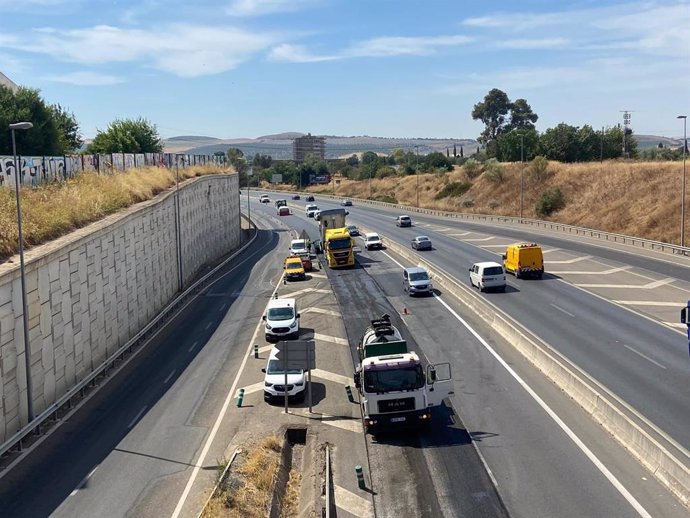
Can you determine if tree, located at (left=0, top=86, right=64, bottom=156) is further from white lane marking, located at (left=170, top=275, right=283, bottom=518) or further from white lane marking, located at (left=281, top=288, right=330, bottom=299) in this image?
white lane marking, located at (left=170, top=275, right=283, bottom=518)

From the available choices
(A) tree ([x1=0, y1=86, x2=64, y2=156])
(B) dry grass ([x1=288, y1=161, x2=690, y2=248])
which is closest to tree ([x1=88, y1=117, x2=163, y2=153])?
(A) tree ([x1=0, y1=86, x2=64, y2=156])

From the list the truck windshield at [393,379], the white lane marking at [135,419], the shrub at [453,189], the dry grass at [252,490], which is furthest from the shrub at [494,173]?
the dry grass at [252,490]

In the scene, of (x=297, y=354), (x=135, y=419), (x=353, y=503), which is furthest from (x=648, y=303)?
(x=135, y=419)

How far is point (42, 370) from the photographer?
75.8ft

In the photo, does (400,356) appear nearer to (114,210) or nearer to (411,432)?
(411,432)

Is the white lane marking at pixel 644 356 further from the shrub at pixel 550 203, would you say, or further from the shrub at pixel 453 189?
the shrub at pixel 453 189

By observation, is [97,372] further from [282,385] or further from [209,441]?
[209,441]

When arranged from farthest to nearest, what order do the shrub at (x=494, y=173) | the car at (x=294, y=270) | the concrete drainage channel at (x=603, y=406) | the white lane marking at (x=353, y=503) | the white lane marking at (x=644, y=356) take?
the shrub at (x=494, y=173), the car at (x=294, y=270), the white lane marking at (x=644, y=356), the white lane marking at (x=353, y=503), the concrete drainage channel at (x=603, y=406)

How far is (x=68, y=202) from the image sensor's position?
108 ft

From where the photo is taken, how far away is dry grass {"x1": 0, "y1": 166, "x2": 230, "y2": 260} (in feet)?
86.1

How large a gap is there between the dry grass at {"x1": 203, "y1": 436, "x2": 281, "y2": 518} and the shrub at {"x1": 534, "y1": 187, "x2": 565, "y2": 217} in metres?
81.0

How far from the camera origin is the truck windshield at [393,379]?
2047 centimetres

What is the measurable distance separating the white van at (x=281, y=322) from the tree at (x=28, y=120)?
1102 inches

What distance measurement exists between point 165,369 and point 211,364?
190cm
